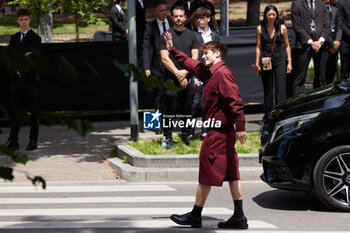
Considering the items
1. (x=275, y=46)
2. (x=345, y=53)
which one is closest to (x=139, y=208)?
(x=275, y=46)

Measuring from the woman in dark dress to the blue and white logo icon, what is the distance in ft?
5.98

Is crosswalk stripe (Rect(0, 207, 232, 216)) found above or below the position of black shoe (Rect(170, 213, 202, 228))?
below

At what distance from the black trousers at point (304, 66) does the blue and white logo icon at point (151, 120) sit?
288cm

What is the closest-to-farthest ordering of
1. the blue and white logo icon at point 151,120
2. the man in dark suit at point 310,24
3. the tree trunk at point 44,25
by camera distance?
the blue and white logo icon at point 151,120, the man in dark suit at point 310,24, the tree trunk at point 44,25

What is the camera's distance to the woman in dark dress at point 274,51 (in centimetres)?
1159

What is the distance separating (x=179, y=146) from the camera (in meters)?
10.3

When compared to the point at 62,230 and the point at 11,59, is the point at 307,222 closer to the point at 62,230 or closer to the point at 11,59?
the point at 62,230

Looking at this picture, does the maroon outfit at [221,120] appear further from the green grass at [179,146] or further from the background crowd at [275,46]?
the green grass at [179,146]

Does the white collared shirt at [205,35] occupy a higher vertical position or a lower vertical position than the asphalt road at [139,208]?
higher

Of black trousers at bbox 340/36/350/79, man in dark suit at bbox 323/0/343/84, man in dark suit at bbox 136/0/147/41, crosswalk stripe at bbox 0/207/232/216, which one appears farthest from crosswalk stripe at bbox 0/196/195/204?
black trousers at bbox 340/36/350/79

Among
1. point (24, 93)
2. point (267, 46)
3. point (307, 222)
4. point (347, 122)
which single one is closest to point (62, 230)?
point (307, 222)

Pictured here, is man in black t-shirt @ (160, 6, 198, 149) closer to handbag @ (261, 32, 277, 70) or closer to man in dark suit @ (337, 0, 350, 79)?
handbag @ (261, 32, 277, 70)

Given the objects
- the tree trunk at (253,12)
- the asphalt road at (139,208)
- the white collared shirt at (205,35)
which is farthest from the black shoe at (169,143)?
the tree trunk at (253,12)

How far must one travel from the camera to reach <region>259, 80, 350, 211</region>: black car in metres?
7.33
